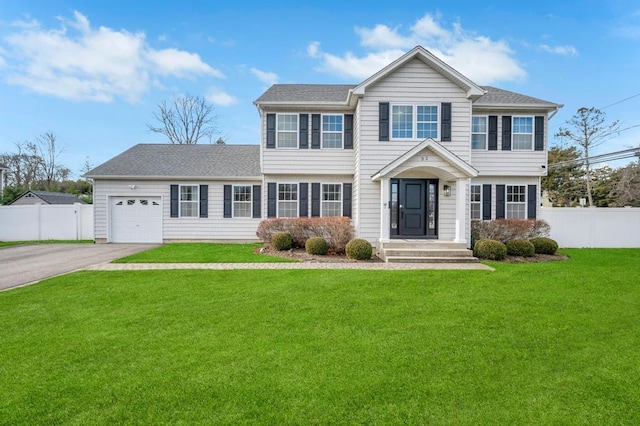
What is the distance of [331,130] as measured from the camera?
13.8 metres

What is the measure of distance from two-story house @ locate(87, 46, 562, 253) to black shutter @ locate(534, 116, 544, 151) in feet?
→ 0.13

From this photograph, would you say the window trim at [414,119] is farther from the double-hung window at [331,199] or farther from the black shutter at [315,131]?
the double-hung window at [331,199]

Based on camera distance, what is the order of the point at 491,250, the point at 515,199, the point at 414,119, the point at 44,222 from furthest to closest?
the point at 44,222, the point at 515,199, the point at 414,119, the point at 491,250

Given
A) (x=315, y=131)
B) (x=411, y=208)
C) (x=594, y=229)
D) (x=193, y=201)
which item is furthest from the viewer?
(x=193, y=201)

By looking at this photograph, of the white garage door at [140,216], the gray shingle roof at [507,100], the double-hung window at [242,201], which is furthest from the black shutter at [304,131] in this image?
the white garage door at [140,216]

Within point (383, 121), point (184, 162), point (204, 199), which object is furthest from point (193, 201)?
point (383, 121)

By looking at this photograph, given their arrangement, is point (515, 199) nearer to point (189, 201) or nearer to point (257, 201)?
point (257, 201)

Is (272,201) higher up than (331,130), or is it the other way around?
(331,130)

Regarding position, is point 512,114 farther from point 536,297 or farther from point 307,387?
point 307,387

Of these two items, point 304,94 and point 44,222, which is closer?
point 304,94

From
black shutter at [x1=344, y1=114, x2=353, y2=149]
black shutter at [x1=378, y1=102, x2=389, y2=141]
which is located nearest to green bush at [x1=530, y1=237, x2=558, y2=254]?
black shutter at [x1=378, y1=102, x2=389, y2=141]

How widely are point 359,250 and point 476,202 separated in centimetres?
633

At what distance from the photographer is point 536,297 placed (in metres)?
6.50

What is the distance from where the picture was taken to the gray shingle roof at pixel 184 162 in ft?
49.3
